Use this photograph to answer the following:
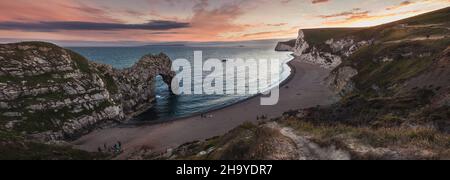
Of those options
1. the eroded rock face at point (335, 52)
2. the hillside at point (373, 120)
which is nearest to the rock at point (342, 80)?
the hillside at point (373, 120)

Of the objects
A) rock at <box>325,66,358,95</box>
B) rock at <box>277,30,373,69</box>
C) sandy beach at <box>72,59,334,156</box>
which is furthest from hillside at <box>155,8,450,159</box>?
rock at <box>277,30,373,69</box>

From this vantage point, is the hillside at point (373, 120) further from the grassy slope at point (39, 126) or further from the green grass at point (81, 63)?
the green grass at point (81, 63)

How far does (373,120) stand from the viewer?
40.9 meters

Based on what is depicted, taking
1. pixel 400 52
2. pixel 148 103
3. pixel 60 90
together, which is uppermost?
pixel 400 52

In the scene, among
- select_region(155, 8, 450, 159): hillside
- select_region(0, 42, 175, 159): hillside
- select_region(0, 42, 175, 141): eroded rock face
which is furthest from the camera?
select_region(0, 42, 175, 141): eroded rock face

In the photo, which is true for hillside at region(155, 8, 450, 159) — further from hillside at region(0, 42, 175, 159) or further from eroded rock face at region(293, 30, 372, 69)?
eroded rock face at region(293, 30, 372, 69)

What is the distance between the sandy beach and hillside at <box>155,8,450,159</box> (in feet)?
40.4

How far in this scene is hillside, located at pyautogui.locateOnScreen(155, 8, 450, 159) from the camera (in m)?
19.8

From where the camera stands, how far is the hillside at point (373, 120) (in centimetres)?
1983
